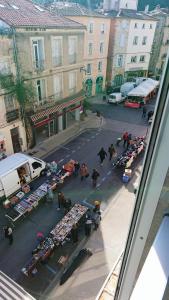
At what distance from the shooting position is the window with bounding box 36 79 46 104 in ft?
58.7

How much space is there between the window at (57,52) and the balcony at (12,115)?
5270 millimetres

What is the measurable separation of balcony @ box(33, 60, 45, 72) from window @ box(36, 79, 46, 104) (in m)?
0.92

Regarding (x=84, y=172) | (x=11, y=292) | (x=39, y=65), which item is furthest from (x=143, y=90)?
(x=11, y=292)

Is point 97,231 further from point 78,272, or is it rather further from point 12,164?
point 12,164

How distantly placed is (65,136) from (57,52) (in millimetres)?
7290

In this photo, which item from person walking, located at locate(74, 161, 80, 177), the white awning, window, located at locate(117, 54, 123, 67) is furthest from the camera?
window, located at locate(117, 54, 123, 67)

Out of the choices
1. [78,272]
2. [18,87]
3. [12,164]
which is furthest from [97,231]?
[18,87]

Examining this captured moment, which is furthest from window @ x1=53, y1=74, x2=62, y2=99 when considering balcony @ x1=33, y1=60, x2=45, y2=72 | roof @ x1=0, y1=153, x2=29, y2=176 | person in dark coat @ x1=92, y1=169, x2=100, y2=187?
person in dark coat @ x1=92, y1=169, x2=100, y2=187

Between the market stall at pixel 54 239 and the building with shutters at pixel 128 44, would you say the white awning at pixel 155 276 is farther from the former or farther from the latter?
the building with shutters at pixel 128 44

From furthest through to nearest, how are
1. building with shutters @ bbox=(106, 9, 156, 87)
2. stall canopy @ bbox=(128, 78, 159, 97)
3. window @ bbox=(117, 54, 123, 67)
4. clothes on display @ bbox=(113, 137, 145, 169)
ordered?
window @ bbox=(117, 54, 123, 67) → building with shutters @ bbox=(106, 9, 156, 87) → stall canopy @ bbox=(128, 78, 159, 97) → clothes on display @ bbox=(113, 137, 145, 169)

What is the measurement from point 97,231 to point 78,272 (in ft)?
7.72

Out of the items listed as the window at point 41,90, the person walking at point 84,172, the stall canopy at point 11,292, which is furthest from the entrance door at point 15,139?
the stall canopy at point 11,292

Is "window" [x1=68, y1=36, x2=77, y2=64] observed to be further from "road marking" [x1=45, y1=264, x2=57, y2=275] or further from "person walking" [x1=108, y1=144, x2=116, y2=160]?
"road marking" [x1=45, y1=264, x2=57, y2=275]

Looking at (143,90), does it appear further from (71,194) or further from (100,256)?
(100,256)
